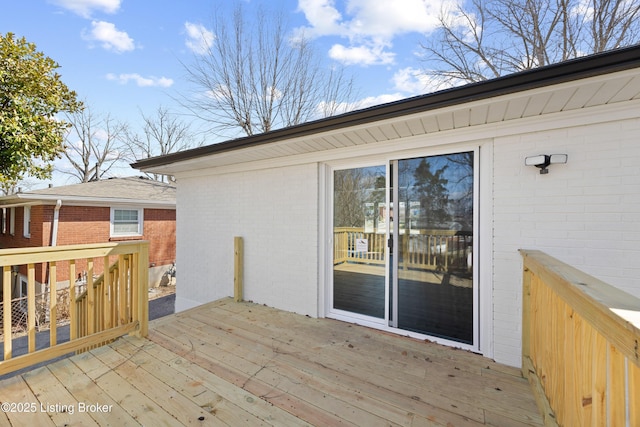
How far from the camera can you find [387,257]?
11.2ft

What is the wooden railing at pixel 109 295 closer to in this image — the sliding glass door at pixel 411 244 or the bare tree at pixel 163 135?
the sliding glass door at pixel 411 244

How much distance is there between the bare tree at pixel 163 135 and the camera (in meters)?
17.2

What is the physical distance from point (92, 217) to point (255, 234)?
804 cm

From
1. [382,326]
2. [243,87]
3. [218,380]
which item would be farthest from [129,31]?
[382,326]

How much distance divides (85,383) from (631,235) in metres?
4.73

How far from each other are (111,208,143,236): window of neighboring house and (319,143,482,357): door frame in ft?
30.8

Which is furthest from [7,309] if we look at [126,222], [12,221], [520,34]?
[12,221]

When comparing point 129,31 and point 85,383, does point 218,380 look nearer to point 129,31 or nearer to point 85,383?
point 85,383

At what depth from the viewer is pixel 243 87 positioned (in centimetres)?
1073

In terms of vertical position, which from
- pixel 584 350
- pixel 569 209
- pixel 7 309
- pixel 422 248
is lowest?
pixel 7 309

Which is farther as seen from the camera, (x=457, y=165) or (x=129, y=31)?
(x=129, y=31)

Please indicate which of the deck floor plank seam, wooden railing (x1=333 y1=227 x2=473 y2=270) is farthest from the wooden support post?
wooden railing (x1=333 y1=227 x2=473 y2=270)

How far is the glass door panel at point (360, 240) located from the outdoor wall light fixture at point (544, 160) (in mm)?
1470

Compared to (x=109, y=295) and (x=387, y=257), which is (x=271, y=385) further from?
(x=109, y=295)
